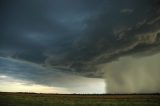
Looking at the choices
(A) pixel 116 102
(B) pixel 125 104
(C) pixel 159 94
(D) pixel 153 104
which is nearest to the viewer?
(D) pixel 153 104

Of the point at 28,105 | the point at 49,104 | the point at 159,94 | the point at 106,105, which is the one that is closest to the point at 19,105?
the point at 28,105

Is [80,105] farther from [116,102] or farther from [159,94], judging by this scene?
[159,94]

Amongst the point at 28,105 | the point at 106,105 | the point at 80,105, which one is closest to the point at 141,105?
the point at 106,105

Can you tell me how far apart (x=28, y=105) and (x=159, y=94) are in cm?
3354

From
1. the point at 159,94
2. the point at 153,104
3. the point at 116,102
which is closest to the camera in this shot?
the point at 153,104

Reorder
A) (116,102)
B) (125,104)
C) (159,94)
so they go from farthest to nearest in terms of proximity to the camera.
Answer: (159,94) < (116,102) < (125,104)

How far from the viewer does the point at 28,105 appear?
80125mm

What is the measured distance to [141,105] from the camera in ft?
229

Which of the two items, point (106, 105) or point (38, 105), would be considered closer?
point (106, 105)

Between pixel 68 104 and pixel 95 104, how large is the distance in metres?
7.07

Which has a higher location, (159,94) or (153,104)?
(159,94)

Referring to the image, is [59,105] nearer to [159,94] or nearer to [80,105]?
[80,105]

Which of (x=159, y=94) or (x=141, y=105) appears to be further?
(x=159, y=94)

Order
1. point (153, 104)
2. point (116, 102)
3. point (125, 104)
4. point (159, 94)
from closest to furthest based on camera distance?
point (153, 104), point (125, 104), point (116, 102), point (159, 94)
